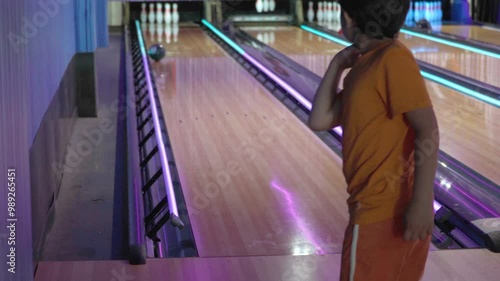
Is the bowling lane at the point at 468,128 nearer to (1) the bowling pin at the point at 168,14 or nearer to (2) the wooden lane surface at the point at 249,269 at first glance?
(2) the wooden lane surface at the point at 249,269

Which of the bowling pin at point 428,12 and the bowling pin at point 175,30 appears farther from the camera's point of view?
the bowling pin at point 428,12

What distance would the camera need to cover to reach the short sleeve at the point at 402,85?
152cm

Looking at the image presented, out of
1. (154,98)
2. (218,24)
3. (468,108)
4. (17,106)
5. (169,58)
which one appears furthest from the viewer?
(218,24)

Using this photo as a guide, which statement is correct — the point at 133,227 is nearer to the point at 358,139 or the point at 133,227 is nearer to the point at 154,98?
the point at 358,139

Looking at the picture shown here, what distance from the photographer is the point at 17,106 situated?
1.87m

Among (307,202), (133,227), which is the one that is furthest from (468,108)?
(133,227)

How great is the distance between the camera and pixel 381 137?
5.11 feet

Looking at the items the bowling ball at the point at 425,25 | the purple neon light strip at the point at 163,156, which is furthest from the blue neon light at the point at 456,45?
the purple neon light strip at the point at 163,156

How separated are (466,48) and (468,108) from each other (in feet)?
9.96

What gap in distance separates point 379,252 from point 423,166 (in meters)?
0.19

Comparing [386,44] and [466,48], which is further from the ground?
[386,44]

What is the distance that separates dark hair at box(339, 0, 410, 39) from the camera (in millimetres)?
1537

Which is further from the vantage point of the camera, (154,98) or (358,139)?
(154,98)

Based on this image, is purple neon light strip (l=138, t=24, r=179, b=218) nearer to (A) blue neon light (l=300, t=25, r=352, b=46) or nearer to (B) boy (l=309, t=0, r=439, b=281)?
(B) boy (l=309, t=0, r=439, b=281)
